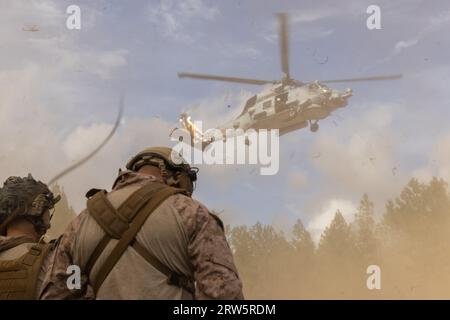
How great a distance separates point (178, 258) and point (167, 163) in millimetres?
805

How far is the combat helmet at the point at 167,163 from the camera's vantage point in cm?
392

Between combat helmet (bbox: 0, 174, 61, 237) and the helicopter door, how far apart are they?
964 inches

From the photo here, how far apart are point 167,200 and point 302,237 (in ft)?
264

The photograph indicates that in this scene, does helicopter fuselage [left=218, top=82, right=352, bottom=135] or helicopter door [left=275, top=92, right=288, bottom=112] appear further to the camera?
helicopter door [left=275, top=92, right=288, bottom=112]

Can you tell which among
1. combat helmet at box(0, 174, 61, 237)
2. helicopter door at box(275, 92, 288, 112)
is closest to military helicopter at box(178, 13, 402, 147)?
helicopter door at box(275, 92, 288, 112)

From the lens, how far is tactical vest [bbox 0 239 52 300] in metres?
4.41

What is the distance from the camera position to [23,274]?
4.45 m

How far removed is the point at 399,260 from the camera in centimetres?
6269

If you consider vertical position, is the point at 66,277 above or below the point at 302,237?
above

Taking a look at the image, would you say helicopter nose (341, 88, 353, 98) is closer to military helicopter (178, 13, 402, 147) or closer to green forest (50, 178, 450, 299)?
military helicopter (178, 13, 402, 147)

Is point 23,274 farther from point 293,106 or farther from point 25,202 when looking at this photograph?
point 293,106
